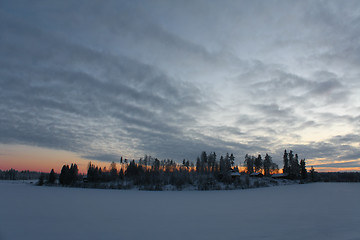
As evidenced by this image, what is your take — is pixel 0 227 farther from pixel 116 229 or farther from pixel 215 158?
pixel 215 158

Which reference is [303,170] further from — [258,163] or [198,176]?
[198,176]

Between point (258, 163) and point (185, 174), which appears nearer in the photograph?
point (185, 174)

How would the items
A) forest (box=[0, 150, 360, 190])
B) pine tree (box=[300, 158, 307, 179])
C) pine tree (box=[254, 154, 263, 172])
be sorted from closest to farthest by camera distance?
forest (box=[0, 150, 360, 190]), pine tree (box=[300, 158, 307, 179]), pine tree (box=[254, 154, 263, 172])

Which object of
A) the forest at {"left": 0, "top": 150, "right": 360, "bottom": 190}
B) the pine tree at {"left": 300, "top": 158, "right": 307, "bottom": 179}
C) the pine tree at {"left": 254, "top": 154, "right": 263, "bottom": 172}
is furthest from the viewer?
the pine tree at {"left": 254, "top": 154, "right": 263, "bottom": 172}

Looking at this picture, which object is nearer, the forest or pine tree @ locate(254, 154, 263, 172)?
the forest

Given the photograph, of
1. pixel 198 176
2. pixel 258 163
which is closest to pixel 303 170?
pixel 258 163

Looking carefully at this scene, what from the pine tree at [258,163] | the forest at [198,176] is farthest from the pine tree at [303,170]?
the pine tree at [258,163]

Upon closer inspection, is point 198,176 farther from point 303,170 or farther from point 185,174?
point 303,170

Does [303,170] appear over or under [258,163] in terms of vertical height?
under

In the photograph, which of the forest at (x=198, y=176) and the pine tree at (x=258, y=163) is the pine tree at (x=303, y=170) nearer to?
the forest at (x=198, y=176)

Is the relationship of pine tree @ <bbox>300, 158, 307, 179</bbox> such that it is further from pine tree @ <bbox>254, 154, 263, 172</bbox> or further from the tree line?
pine tree @ <bbox>254, 154, 263, 172</bbox>

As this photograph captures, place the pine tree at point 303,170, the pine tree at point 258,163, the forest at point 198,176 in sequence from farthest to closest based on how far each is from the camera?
the pine tree at point 258,163, the pine tree at point 303,170, the forest at point 198,176

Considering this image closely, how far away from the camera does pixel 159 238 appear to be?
13.1 meters

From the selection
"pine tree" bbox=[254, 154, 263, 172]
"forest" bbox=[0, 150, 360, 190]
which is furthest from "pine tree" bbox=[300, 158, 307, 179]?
"pine tree" bbox=[254, 154, 263, 172]
